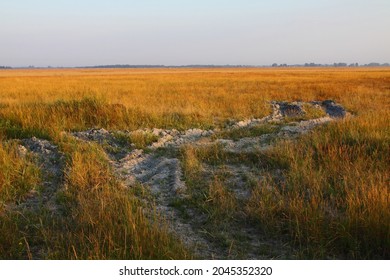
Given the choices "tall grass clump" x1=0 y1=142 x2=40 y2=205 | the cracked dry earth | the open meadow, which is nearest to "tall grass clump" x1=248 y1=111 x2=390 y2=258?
the open meadow

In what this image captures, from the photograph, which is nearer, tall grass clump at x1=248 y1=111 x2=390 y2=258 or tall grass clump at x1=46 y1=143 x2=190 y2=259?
tall grass clump at x1=46 y1=143 x2=190 y2=259

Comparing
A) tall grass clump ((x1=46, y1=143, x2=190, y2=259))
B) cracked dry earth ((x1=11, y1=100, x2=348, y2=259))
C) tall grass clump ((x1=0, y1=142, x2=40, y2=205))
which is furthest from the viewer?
tall grass clump ((x1=0, y1=142, x2=40, y2=205))

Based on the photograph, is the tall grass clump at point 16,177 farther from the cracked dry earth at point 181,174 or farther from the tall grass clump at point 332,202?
the tall grass clump at point 332,202

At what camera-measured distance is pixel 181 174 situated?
266 inches

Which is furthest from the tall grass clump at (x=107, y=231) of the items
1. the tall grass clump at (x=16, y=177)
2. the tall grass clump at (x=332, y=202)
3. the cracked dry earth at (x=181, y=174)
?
the tall grass clump at (x=332, y=202)

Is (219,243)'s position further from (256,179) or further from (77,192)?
(77,192)

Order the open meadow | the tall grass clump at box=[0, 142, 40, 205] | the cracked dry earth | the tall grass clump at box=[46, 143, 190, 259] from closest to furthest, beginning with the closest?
the tall grass clump at box=[46, 143, 190, 259] → the open meadow → the cracked dry earth → the tall grass clump at box=[0, 142, 40, 205]

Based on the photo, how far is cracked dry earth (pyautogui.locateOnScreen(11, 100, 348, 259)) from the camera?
14.3 feet

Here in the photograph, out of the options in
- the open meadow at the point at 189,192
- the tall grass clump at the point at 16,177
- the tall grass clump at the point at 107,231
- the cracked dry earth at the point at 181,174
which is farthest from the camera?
the tall grass clump at the point at 16,177

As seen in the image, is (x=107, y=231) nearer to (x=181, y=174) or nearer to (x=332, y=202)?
(x=181, y=174)

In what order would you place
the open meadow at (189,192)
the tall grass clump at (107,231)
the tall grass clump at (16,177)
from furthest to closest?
the tall grass clump at (16,177) < the open meadow at (189,192) < the tall grass clump at (107,231)

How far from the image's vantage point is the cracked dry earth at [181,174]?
4371 mm

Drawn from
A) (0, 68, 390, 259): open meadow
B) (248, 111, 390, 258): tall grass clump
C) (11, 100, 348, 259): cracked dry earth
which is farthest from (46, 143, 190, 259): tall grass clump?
(248, 111, 390, 258): tall grass clump

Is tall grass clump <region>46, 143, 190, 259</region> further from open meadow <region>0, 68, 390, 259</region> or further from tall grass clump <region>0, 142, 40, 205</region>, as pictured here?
tall grass clump <region>0, 142, 40, 205</region>
